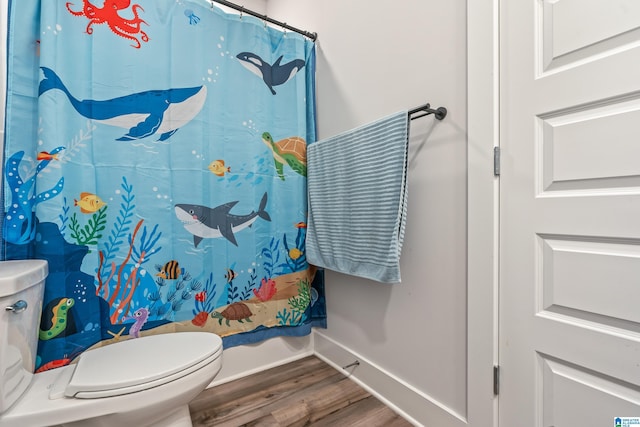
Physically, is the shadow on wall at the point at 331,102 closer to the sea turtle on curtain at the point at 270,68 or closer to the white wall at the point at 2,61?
the sea turtle on curtain at the point at 270,68

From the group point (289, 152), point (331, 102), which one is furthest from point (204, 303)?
point (331, 102)

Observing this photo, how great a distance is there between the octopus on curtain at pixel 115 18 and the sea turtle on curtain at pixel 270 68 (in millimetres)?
448

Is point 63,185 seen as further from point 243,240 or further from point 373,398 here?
point 373,398

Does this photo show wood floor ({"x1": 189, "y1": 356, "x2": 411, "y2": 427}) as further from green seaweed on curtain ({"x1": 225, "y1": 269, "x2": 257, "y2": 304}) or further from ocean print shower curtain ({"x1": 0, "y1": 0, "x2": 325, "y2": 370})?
green seaweed on curtain ({"x1": 225, "y1": 269, "x2": 257, "y2": 304})

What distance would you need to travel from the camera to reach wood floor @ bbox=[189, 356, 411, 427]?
1216 mm

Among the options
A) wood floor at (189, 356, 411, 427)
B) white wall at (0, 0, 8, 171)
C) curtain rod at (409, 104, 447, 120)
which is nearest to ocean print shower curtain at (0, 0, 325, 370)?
white wall at (0, 0, 8, 171)

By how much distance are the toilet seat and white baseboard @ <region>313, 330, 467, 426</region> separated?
0.75 meters

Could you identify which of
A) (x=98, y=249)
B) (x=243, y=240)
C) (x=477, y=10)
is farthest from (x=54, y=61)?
(x=477, y=10)

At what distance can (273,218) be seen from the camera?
63.2 inches

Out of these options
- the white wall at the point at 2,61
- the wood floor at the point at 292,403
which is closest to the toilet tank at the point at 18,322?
the white wall at the point at 2,61

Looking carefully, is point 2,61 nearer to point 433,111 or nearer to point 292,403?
point 433,111

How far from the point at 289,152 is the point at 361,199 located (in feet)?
1.93

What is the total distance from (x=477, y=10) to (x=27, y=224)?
177cm

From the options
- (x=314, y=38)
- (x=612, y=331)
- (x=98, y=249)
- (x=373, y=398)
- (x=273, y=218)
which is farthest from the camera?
(x=314, y=38)
